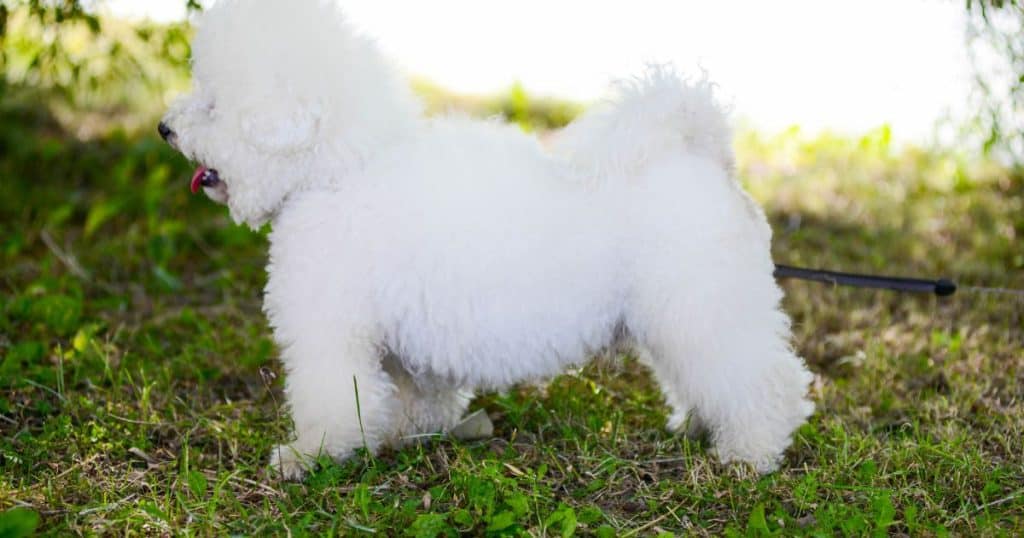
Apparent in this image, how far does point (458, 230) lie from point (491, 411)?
43.1 inches

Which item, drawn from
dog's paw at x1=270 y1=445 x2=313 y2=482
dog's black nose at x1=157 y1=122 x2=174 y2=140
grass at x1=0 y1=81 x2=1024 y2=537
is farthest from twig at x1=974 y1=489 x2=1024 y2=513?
dog's black nose at x1=157 y1=122 x2=174 y2=140

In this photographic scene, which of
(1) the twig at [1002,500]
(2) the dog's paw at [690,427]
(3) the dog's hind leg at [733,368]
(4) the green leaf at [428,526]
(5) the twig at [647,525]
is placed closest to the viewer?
(4) the green leaf at [428,526]

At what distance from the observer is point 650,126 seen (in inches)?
115

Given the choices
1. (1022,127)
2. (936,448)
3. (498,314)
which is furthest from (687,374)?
(1022,127)

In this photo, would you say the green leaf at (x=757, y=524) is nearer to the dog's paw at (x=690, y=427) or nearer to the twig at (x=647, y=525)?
the twig at (x=647, y=525)

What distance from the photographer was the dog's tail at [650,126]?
2.92 meters

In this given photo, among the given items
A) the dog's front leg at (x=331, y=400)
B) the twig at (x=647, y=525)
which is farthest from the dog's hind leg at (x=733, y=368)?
the dog's front leg at (x=331, y=400)

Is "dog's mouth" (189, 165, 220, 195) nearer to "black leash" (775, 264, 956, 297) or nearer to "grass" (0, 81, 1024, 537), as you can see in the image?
"grass" (0, 81, 1024, 537)

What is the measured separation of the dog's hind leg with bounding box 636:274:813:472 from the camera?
2902 millimetres

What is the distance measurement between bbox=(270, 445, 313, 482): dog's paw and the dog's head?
0.74 metres

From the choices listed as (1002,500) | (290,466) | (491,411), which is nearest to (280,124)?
(290,466)

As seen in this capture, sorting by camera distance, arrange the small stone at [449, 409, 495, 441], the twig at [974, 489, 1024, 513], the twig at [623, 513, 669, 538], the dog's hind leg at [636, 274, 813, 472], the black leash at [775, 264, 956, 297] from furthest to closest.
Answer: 1. the black leash at [775, 264, 956, 297]
2. the small stone at [449, 409, 495, 441]
3. the dog's hind leg at [636, 274, 813, 472]
4. the twig at [974, 489, 1024, 513]
5. the twig at [623, 513, 669, 538]

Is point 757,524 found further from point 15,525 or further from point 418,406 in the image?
point 15,525

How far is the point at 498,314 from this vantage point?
9.49 feet
